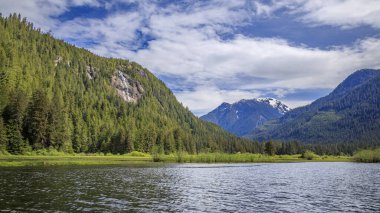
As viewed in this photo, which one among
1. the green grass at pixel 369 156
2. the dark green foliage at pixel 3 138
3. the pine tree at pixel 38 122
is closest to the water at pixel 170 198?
the dark green foliage at pixel 3 138

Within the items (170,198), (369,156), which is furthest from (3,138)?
(369,156)

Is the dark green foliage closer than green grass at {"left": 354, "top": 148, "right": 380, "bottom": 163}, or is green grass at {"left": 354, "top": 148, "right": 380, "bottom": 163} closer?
the dark green foliage

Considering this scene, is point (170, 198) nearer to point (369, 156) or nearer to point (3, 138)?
→ point (3, 138)

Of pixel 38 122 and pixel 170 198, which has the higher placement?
pixel 38 122

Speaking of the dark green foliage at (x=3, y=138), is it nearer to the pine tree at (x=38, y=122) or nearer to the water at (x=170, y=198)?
the pine tree at (x=38, y=122)

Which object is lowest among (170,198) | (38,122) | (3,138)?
(170,198)

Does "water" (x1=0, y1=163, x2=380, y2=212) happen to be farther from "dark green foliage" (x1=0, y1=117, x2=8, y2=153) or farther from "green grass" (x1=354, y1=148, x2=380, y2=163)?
"green grass" (x1=354, y1=148, x2=380, y2=163)

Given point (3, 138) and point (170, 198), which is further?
point (3, 138)

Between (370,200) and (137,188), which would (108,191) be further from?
(370,200)

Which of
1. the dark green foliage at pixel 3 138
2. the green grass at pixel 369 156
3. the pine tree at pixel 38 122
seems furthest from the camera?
the green grass at pixel 369 156

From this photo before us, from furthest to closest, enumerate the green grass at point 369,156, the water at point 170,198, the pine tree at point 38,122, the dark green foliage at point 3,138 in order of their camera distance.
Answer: the green grass at point 369,156, the pine tree at point 38,122, the dark green foliage at point 3,138, the water at point 170,198

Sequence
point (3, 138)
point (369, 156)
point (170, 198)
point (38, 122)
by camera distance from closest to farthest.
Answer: point (170, 198) → point (3, 138) → point (38, 122) → point (369, 156)

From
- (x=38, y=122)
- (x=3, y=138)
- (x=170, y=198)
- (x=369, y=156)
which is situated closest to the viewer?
(x=170, y=198)

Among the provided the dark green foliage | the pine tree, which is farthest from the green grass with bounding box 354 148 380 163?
the dark green foliage
